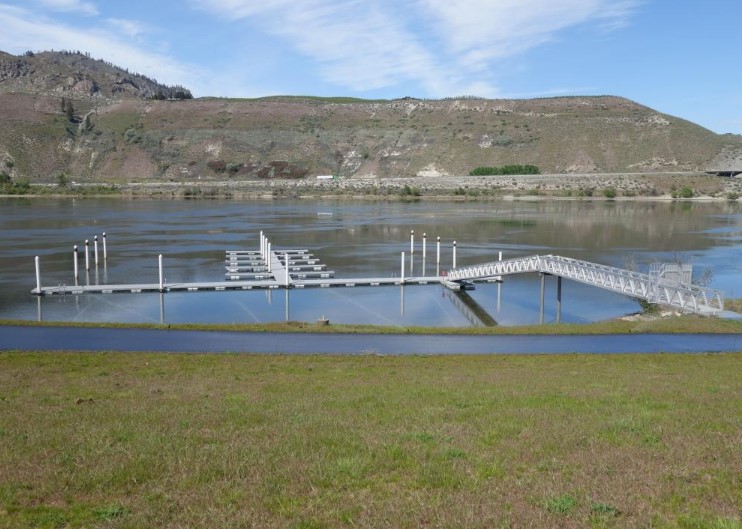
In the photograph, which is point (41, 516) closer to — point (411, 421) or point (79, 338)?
point (411, 421)

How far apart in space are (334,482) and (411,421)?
3.20 meters

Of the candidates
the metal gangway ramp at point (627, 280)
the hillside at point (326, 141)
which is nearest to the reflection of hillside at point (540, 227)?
the metal gangway ramp at point (627, 280)

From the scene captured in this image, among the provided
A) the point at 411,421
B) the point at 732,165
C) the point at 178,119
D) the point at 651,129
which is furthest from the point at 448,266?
the point at 178,119

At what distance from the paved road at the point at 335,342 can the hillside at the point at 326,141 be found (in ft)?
432

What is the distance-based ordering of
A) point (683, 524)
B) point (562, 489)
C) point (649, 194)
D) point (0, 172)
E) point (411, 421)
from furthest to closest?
point (0, 172) → point (649, 194) → point (411, 421) → point (562, 489) → point (683, 524)

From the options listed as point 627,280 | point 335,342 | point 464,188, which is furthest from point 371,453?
point 464,188

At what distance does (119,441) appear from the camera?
9.23 m

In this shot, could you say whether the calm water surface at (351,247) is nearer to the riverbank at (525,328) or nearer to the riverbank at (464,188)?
the riverbank at (525,328)

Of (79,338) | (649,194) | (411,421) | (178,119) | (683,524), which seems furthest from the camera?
(178,119)

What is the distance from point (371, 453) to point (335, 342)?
Answer: 14616mm

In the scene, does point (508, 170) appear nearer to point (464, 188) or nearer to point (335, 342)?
point (464, 188)

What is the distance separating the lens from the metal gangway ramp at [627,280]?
28.0 metres

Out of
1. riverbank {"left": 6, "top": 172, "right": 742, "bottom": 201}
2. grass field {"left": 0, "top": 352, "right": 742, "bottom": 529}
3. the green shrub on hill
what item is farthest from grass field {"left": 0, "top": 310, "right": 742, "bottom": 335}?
the green shrub on hill

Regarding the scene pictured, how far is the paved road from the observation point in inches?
855
